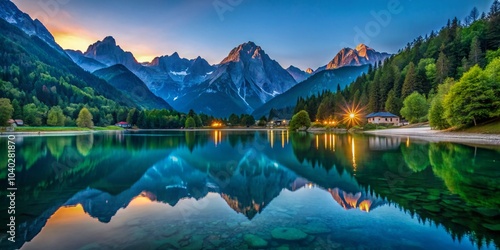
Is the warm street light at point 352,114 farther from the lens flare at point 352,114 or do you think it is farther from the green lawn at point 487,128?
the green lawn at point 487,128

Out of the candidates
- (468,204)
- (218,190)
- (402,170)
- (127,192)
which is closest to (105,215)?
(127,192)

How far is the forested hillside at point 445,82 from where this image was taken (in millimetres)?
59969

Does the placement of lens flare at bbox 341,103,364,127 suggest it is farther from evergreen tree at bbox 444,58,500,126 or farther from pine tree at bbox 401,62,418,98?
evergreen tree at bbox 444,58,500,126

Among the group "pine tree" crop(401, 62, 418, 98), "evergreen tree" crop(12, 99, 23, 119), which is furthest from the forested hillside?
"evergreen tree" crop(12, 99, 23, 119)

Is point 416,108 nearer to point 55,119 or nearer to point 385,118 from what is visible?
point 385,118

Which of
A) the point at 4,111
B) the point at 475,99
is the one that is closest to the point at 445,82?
the point at 475,99

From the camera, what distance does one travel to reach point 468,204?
1402 cm

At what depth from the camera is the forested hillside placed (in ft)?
197

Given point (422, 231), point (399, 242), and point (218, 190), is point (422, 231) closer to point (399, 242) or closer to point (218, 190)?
point (399, 242)

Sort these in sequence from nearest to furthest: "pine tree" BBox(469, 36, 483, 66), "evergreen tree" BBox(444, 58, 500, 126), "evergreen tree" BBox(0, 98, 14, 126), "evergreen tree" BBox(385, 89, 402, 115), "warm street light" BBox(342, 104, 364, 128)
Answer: "evergreen tree" BBox(444, 58, 500, 126)
"evergreen tree" BBox(0, 98, 14, 126)
"pine tree" BBox(469, 36, 483, 66)
"evergreen tree" BBox(385, 89, 402, 115)
"warm street light" BBox(342, 104, 364, 128)

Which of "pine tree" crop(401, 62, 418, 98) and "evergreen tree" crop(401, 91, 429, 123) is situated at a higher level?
"pine tree" crop(401, 62, 418, 98)

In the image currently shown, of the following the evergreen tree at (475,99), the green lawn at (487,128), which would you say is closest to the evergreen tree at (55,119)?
the evergreen tree at (475,99)

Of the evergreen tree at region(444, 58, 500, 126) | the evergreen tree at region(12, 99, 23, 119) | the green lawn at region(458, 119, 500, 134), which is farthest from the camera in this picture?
the evergreen tree at region(12, 99, 23, 119)

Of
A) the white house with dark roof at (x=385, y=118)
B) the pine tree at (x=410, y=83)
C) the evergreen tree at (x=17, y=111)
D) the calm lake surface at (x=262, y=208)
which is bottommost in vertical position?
the calm lake surface at (x=262, y=208)
